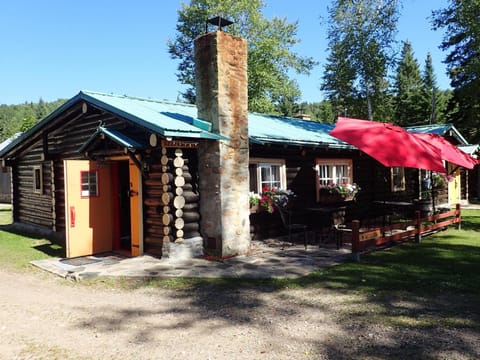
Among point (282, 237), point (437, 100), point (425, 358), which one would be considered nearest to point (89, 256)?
point (282, 237)

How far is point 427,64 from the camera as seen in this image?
135 feet

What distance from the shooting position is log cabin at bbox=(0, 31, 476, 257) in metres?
7.82

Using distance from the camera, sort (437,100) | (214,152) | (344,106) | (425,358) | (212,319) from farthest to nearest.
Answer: (437,100), (344,106), (214,152), (212,319), (425,358)

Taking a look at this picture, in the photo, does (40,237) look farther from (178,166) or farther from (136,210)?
(178,166)

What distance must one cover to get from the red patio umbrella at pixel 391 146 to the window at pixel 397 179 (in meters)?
6.13

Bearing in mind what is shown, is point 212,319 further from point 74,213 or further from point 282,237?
point 282,237

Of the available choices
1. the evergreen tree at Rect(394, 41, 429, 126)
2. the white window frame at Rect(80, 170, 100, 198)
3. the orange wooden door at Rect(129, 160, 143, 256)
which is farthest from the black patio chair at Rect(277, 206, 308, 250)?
the evergreen tree at Rect(394, 41, 429, 126)

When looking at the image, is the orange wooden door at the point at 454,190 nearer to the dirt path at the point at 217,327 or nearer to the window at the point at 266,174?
the window at the point at 266,174

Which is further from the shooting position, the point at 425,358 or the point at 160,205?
the point at 160,205

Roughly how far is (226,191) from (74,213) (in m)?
3.47

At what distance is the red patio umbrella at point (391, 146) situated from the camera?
746 centimetres

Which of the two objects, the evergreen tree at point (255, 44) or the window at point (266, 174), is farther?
the evergreen tree at point (255, 44)

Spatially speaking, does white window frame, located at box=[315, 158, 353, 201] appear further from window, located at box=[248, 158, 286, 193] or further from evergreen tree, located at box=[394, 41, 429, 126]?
evergreen tree, located at box=[394, 41, 429, 126]

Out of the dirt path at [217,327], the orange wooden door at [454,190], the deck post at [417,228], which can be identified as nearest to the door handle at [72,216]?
the dirt path at [217,327]
